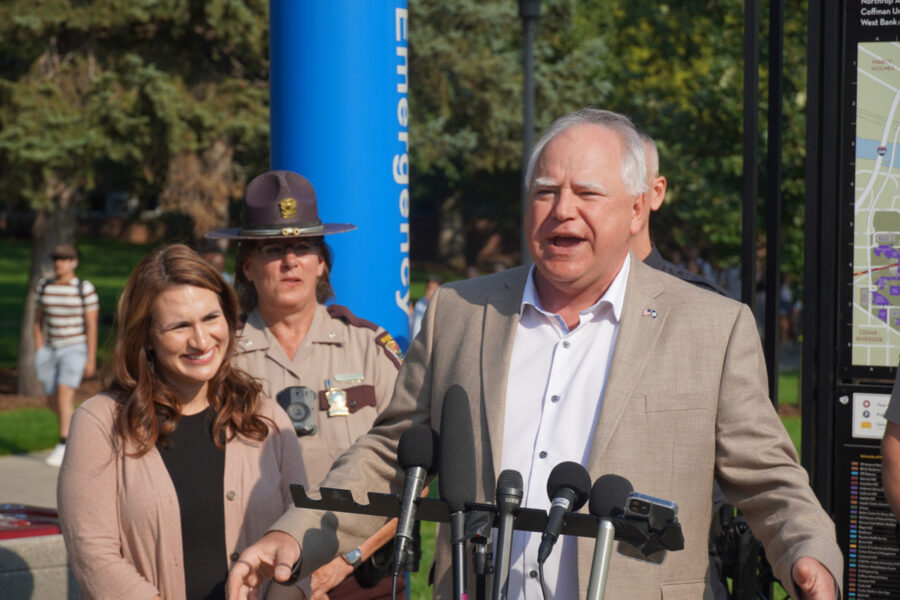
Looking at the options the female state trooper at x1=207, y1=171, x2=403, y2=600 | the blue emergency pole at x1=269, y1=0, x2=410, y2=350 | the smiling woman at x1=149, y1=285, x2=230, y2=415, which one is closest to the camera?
the smiling woman at x1=149, y1=285, x2=230, y2=415

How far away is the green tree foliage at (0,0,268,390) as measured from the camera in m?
15.1

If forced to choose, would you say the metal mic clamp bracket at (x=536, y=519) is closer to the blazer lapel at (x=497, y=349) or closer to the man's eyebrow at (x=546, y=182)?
the blazer lapel at (x=497, y=349)

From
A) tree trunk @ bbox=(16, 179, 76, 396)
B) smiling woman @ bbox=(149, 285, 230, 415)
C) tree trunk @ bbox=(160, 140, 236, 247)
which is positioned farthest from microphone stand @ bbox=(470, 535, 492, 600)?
tree trunk @ bbox=(16, 179, 76, 396)

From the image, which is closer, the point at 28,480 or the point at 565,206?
the point at 565,206

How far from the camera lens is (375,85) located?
5.59m

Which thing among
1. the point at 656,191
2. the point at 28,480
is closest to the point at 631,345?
the point at 656,191

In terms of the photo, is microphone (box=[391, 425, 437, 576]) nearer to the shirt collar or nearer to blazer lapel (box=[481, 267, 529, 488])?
blazer lapel (box=[481, 267, 529, 488])

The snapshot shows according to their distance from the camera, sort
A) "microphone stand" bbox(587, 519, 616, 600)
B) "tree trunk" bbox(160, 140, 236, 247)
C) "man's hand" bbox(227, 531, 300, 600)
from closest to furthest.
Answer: "microphone stand" bbox(587, 519, 616, 600), "man's hand" bbox(227, 531, 300, 600), "tree trunk" bbox(160, 140, 236, 247)

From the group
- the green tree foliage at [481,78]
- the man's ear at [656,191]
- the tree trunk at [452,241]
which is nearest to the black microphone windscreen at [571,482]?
the man's ear at [656,191]

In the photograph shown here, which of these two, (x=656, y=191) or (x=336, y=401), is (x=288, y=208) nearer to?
(x=336, y=401)

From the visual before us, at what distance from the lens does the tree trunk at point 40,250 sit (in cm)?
1770

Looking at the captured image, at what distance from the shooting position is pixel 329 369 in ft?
15.2

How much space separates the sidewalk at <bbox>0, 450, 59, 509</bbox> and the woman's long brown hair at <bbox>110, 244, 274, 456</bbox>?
5907mm

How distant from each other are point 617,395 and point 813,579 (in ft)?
2.16
